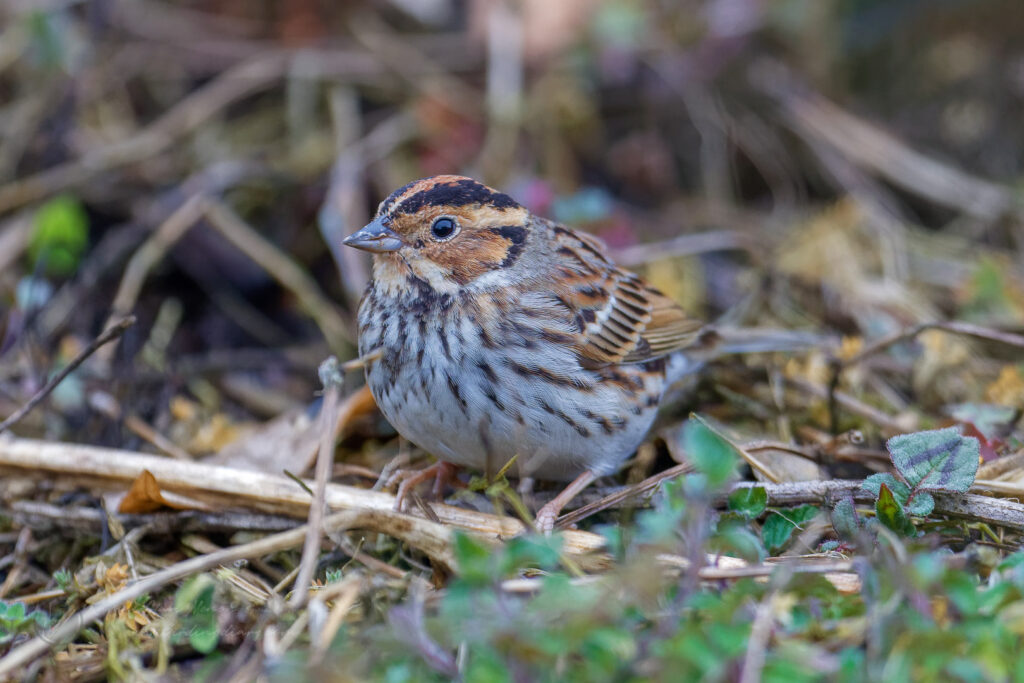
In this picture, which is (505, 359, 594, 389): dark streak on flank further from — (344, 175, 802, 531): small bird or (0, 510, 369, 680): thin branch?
(0, 510, 369, 680): thin branch

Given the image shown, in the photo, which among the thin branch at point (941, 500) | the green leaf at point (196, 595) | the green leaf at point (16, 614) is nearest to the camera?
the green leaf at point (196, 595)

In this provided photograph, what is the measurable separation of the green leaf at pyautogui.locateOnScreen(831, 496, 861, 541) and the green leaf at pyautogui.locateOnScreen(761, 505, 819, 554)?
0.15m

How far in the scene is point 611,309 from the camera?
3.38 metres

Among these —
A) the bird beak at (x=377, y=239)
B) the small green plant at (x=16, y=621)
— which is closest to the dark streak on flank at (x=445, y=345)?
the bird beak at (x=377, y=239)

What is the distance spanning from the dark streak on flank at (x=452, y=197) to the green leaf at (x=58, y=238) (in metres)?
1.92

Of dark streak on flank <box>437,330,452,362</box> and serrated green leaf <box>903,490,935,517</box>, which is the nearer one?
serrated green leaf <box>903,490,935,517</box>

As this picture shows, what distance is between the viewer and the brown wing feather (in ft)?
10.6

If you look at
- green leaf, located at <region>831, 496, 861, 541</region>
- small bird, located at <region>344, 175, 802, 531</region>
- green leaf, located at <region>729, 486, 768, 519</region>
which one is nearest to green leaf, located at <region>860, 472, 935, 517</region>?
green leaf, located at <region>831, 496, 861, 541</region>

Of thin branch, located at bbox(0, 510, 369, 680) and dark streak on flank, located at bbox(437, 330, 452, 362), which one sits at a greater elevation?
dark streak on flank, located at bbox(437, 330, 452, 362)

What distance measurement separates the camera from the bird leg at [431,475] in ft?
10.1

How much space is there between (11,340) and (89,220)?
45.6 inches

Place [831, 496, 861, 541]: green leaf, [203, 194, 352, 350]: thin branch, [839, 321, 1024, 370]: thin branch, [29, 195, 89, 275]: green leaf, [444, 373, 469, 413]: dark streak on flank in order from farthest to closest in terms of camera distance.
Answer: [203, 194, 352, 350]: thin branch < [29, 195, 89, 275]: green leaf < [839, 321, 1024, 370]: thin branch < [444, 373, 469, 413]: dark streak on flank < [831, 496, 861, 541]: green leaf

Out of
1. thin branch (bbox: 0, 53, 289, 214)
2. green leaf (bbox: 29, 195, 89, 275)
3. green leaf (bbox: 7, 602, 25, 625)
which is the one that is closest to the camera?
green leaf (bbox: 7, 602, 25, 625)

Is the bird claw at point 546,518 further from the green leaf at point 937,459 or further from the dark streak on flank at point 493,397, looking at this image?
the green leaf at point 937,459
